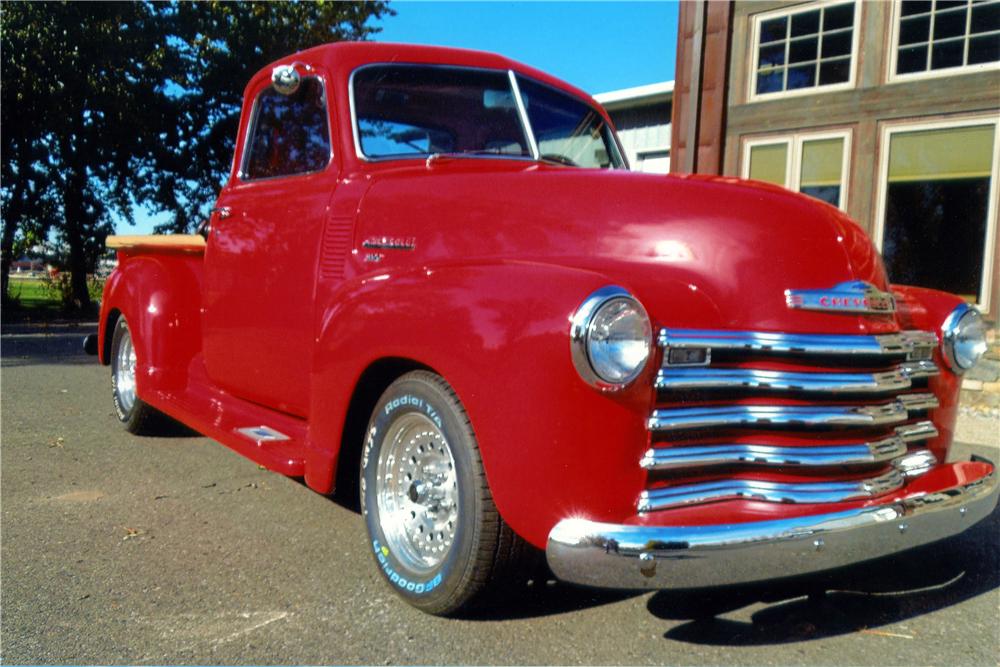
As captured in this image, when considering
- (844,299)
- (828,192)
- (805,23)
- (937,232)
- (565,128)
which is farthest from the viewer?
(805,23)

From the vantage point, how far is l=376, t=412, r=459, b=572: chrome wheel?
9.05ft

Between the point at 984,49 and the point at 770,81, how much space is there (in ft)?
6.63

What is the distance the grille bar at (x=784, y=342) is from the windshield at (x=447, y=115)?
5.12 feet

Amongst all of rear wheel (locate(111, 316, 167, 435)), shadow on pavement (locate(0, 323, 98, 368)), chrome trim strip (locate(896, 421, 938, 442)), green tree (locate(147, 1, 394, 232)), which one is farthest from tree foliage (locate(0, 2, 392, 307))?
chrome trim strip (locate(896, 421, 938, 442))

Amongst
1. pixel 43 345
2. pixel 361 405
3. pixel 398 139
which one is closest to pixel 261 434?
pixel 361 405

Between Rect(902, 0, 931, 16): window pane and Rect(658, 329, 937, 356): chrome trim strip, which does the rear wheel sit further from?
Rect(902, 0, 931, 16): window pane

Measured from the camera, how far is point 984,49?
25.0ft

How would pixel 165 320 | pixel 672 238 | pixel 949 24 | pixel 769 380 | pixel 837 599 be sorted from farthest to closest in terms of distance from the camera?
pixel 949 24, pixel 165 320, pixel 837 599, pixel 672 238, pixel 769 380

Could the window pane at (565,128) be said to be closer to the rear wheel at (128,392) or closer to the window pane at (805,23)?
the rear wheel at (128,392)

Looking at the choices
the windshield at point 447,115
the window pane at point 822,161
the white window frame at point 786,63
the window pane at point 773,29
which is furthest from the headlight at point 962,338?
the window pane at point 773,29

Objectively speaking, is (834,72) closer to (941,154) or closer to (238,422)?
(941,154)

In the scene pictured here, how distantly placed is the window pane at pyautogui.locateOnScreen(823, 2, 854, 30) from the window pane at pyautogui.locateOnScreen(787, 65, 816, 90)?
0.40 meters

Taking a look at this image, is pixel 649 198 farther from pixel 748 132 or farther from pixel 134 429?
pixel 748 132

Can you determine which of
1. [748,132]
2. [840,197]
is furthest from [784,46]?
[840,197]
